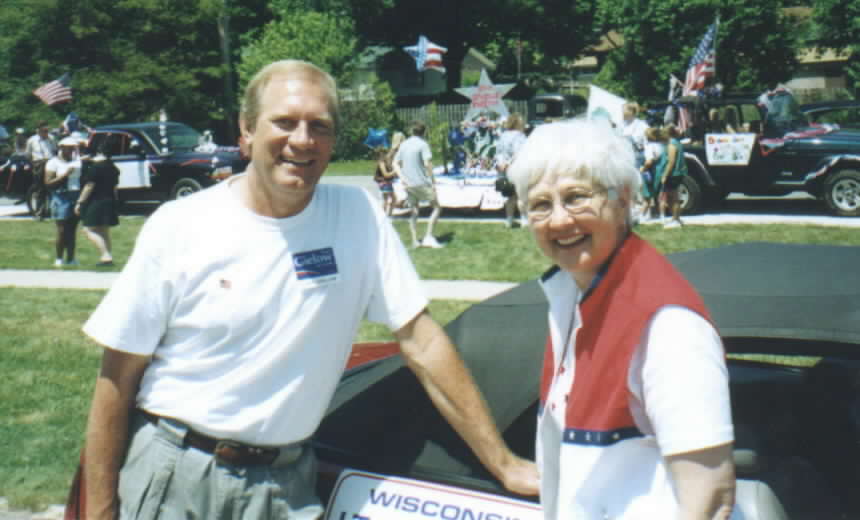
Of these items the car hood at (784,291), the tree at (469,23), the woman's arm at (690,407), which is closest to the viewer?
the woman's arm at (690,407)

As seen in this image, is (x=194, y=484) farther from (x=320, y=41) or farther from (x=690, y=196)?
(x=320, y=41)

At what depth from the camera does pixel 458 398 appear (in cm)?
229

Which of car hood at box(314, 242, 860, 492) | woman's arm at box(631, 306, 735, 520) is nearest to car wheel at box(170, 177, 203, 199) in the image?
car hood at box(314, 242, 860, 492)

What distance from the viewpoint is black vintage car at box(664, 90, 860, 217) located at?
14.7 meters

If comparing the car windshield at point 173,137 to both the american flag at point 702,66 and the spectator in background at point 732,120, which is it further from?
the spectator in background at point 732,120

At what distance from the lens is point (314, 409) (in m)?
2.32

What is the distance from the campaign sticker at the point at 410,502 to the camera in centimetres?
220

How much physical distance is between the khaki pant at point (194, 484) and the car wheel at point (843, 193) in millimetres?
13998

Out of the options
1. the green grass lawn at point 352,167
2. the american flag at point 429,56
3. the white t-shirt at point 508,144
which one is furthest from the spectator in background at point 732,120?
the green grass lawn at point 352,167

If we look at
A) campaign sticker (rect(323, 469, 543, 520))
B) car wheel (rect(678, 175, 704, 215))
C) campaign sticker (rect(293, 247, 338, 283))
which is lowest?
car wheel (rect(678, 175, 704, 215))

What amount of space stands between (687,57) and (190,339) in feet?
126

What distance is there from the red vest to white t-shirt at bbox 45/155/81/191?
37.7 ft

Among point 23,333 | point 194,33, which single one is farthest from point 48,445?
point 194,33

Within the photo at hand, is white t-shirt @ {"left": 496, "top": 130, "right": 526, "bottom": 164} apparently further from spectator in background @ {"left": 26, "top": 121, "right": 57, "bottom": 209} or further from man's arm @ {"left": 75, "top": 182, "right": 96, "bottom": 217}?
spectator in background @ {"left": 26, "top": 121, "right": 57, "bottom": 209}
